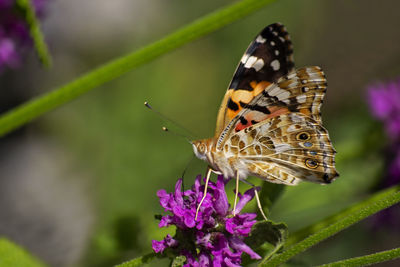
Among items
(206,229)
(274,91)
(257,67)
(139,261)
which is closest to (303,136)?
(274,91)

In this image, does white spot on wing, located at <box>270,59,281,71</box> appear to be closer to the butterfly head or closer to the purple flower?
the butterfly head

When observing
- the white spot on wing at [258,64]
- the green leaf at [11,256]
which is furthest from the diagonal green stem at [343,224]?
the green leaf at [11,256]

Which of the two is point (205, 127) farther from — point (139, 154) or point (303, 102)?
point (303, 102)

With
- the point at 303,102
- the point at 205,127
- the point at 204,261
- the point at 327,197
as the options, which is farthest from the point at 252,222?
the point at 205,127

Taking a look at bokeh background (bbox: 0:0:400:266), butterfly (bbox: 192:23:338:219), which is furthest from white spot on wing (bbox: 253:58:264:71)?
bokeh background (bbox: 0:0:400:266)

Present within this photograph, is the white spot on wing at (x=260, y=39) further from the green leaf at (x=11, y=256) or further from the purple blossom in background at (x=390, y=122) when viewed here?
the purple blossom in background at (x=390, y=122)
